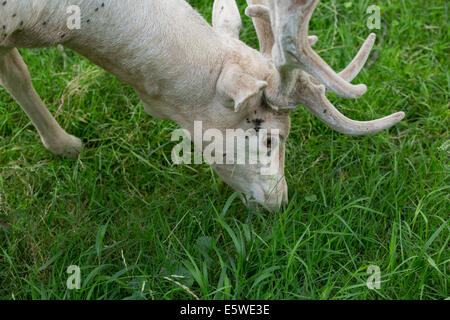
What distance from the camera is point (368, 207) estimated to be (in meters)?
4.04

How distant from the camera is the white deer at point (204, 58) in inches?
121

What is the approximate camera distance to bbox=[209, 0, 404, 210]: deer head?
2.99 m

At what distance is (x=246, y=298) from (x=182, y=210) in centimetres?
89

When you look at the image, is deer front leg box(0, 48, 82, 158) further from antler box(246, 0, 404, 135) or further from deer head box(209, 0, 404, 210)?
antler box(246, 0, 404, 135)

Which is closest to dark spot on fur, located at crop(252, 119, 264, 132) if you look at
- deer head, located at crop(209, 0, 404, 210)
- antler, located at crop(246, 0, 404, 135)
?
deer head, located at crop(209, 0, 404, 210)

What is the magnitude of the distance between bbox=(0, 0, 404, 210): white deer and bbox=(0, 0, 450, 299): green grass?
54 cm

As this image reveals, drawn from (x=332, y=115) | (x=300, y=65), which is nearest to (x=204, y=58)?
(x=300, y=65)

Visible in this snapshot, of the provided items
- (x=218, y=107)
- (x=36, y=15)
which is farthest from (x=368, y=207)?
(x=36, y=15)

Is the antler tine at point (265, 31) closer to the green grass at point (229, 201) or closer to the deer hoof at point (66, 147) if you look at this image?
the green grass at point (229, 201)

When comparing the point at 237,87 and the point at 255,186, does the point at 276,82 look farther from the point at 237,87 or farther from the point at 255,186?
the point at 255,186

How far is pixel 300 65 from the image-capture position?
3.08m

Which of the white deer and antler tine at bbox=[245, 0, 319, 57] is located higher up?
antler tine at bbox=[245, 0, 319, 57]

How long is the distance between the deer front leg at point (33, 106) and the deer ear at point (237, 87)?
1.63 m

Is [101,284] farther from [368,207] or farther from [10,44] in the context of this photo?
[368,207]
